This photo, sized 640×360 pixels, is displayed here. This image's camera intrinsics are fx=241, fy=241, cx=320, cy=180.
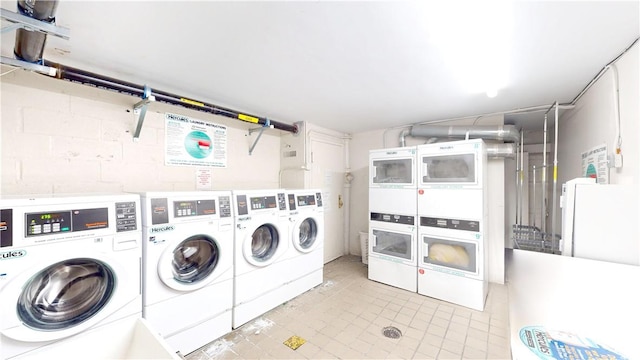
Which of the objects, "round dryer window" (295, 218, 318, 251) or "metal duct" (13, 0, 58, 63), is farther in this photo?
"round dryer window" (295, 218, 318, 251)

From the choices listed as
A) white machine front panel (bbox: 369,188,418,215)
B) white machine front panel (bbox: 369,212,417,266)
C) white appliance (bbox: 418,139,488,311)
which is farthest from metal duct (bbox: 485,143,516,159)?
white machine front panel (bbox: 369,212,417,266)

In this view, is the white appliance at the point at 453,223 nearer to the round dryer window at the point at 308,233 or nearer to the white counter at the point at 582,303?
the white counter at the point at 582,303

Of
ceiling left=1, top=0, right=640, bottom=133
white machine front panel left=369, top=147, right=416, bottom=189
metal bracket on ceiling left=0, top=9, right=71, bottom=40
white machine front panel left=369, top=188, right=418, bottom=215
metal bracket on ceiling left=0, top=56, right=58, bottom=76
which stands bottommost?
white machine front panel left=369, top=188, right=418, bottom=215

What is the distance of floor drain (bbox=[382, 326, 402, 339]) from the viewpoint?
2.08 metres

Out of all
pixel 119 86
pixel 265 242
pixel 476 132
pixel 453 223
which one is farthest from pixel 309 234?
pixel 476 132

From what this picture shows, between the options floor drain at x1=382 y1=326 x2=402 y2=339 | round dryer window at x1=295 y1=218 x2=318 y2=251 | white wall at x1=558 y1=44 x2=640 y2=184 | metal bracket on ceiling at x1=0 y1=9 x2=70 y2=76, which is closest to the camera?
metal bracket on ceiling at x1=0 y1=9 x2=70 y2=76

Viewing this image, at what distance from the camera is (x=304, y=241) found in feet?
9.91

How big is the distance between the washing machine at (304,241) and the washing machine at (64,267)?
1424mm

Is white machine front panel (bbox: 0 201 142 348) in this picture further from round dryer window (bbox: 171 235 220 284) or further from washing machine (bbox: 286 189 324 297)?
washing machine (bbox: 286 189 324 297)

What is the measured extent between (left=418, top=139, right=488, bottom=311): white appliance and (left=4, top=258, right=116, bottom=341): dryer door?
2884mm

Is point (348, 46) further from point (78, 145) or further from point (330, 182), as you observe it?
point (330, 182)

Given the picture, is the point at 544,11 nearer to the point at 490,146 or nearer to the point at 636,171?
the point at 636,171

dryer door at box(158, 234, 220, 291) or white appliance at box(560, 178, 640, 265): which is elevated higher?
white appliance at box(560, 178, 640, 265)

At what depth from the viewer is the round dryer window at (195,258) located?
75.1 inches
